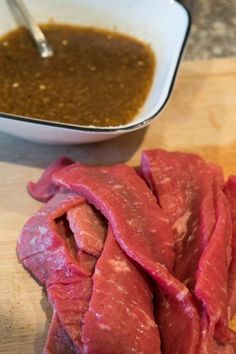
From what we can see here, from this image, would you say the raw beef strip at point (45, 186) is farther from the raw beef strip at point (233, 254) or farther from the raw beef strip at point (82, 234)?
the raw beef strip at point (233, 254)

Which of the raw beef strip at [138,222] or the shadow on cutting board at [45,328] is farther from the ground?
the raw beef strip at [138,222]

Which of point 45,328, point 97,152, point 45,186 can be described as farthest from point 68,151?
point 45,328

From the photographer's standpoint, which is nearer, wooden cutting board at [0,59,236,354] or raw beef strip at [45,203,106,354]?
raw beef strip at [45,203,106,354]

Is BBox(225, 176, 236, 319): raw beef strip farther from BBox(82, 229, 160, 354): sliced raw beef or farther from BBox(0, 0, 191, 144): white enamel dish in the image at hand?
BBox(0, 0, 191, 144): white enamel dish

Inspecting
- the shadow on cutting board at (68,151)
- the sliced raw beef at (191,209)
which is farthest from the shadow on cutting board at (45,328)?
the shadow on cutting board at (68,151)

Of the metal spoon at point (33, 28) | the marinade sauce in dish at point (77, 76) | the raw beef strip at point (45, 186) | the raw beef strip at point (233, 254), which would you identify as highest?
the metal spoon at point (33, 28)

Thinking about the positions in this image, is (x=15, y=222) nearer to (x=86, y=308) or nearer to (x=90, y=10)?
(x=86, y=308)

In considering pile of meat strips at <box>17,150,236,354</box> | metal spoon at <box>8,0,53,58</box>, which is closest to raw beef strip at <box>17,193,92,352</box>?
pile of meat strips at <box>17,150,236,354</box>
